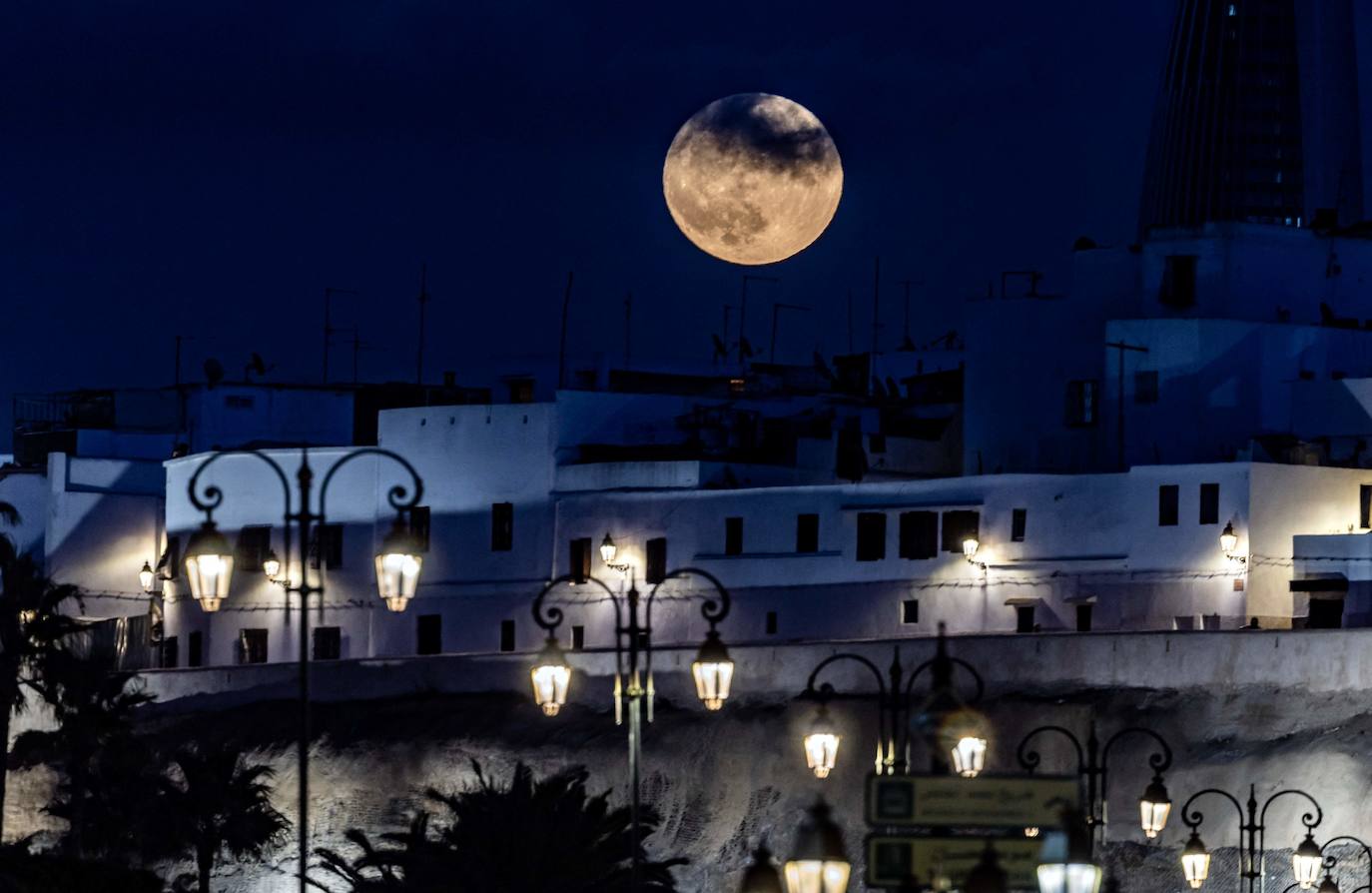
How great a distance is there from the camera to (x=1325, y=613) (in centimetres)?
6881

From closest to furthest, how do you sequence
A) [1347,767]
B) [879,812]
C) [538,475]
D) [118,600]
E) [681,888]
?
[879,812]
[1347,767]
[681,888]
[538,475]
[118,600]

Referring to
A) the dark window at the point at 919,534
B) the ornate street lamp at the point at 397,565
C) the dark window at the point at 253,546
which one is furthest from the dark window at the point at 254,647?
the ornate street lamp at the point at 397,565

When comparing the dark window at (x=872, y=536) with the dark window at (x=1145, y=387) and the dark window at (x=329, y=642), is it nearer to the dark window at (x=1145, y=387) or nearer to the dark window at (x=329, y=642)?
the dark window at (x=1145, y=387)

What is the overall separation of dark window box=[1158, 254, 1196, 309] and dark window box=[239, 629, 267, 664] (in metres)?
21.2

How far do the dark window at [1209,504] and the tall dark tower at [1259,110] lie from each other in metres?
94.8

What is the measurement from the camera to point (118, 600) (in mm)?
85688

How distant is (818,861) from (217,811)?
42.0 meters

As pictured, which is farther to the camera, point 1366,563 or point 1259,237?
point 1259,237

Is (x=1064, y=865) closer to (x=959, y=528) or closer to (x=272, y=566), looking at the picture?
(x=959, y=528)

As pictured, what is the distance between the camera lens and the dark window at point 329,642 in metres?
79.4

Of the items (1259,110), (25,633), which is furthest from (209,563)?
(1259,110)

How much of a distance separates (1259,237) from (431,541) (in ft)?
63.5

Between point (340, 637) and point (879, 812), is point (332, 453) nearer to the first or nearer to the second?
point (340, 637)

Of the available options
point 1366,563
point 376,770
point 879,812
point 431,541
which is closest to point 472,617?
point 431,541
